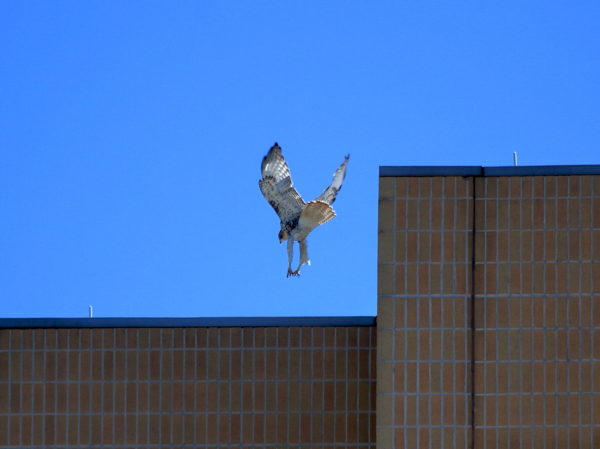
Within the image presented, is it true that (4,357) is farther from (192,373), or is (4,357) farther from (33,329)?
(192,373)

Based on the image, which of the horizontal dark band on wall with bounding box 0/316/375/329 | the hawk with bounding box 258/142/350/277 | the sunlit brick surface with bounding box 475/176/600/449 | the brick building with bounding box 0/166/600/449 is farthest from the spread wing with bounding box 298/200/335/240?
the sunlit brick surface with bounding box 475/176/600/449

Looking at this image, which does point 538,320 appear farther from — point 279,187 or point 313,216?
point 279,187

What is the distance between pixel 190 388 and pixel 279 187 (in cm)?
251

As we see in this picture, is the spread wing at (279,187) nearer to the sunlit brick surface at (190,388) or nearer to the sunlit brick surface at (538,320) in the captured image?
the sunlit brick surface at (190,388)

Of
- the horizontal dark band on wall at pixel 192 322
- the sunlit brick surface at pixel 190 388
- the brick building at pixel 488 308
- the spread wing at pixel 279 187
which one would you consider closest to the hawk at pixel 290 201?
the spread wing at pixel 279 187

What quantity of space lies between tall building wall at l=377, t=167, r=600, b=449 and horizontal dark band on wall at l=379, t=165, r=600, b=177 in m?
0.03

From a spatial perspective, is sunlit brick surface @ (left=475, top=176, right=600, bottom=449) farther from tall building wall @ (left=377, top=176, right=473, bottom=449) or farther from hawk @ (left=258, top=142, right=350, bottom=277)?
hawk @ (left=258, top=142, right=350, bottom=277)

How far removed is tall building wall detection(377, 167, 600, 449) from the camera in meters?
14.2

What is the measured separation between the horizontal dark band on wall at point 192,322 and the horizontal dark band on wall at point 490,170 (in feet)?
6.97

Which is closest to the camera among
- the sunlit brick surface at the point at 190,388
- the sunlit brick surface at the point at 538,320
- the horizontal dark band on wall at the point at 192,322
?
the sunlit brick surface at the point at 538,320

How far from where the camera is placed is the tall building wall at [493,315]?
14.2 metres

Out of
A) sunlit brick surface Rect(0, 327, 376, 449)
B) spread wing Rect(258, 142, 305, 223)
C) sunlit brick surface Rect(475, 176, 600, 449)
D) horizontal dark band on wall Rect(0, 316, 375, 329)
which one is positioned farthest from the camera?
spread wing Rect(258, 142, 305, 223)

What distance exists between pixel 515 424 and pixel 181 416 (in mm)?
3848

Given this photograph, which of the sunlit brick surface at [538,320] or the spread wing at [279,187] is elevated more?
the spread wing at [279,187]
